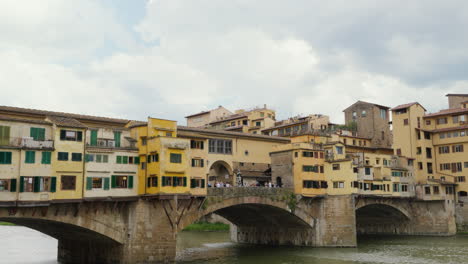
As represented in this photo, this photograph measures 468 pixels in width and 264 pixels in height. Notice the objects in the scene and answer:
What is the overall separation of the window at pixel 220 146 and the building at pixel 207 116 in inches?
1721

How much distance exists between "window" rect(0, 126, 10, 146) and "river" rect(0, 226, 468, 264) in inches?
678

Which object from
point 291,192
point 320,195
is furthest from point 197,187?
point 320,195

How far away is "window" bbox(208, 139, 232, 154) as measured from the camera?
6112 cm

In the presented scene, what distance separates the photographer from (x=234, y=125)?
9894 cm

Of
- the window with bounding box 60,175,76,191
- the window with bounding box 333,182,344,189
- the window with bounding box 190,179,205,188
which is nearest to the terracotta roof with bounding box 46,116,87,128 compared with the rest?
the window with bounding box 60,175,76,191

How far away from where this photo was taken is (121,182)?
145 feet

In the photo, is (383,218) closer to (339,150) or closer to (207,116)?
(339,150)

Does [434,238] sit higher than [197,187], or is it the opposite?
[197,187]

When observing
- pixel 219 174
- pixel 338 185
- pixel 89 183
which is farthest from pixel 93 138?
pixel 338 185

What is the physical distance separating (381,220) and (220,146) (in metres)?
35.7

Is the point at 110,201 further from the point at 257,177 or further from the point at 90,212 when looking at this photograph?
the point at 257,177

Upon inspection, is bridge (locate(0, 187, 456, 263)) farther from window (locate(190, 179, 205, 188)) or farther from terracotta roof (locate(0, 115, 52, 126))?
terracotta roof (locate(0, 115, 52, 126))

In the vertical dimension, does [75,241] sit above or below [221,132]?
below

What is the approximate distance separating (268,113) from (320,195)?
44721 mm
